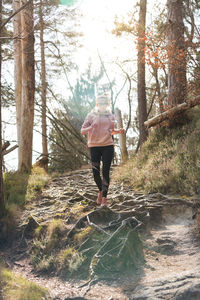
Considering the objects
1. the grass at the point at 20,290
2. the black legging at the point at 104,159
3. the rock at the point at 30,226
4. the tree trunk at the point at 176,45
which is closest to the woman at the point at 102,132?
the black legging at the point at 104,159

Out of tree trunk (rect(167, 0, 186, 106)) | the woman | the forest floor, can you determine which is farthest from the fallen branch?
the woman

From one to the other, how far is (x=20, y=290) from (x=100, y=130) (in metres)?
3.50

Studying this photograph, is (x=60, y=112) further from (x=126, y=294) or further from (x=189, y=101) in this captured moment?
(x=126, y=294)

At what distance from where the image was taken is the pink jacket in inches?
264

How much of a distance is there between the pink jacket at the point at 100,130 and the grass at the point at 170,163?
1.80 metres

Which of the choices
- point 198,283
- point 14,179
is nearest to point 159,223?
point 198,283

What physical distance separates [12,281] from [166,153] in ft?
18.5

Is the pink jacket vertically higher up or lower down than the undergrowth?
higher up

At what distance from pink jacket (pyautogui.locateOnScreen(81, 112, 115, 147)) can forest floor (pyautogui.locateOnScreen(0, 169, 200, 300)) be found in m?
1.49

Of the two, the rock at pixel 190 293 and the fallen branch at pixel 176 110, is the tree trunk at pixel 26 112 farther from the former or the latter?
the rock at pixel 190 293

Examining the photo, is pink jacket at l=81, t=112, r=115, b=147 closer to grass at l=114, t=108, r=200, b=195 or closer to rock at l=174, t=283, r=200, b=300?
grass at l=114, t=108, r=200, b=195

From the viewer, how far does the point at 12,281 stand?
4.67 m

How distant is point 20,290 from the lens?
4355 millimetres

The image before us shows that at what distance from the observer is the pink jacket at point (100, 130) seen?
6.71 m
